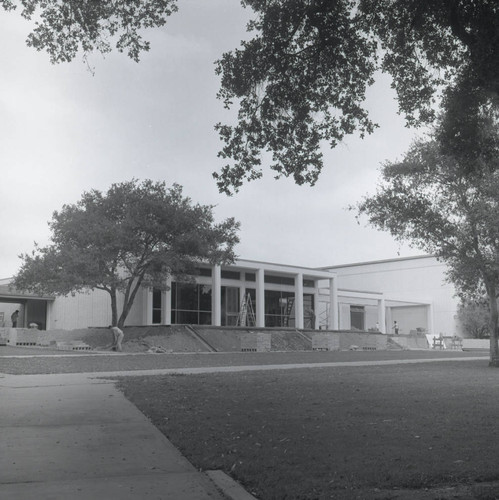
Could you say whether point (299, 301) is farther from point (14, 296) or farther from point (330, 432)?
point (330, 432)

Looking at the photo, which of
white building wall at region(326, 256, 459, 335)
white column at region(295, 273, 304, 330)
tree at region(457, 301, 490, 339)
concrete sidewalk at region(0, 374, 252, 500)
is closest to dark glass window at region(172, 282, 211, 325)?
white column at region(295, 273, 304, 330)

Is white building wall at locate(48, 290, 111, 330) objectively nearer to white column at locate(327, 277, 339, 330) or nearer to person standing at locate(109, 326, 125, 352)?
person standing at locate(109, 326, 125, 352)

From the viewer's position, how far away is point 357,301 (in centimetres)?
6406

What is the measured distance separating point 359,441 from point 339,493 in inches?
80.7

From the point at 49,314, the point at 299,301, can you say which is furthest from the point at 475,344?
the point at 49,314

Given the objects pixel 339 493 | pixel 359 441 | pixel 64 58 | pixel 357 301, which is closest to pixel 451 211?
pixel 64 58

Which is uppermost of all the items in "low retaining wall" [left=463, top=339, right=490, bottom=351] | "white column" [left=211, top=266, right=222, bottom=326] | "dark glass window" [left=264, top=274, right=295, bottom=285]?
"dark glass window" [left=264, top=274, right=295, bottom=285]

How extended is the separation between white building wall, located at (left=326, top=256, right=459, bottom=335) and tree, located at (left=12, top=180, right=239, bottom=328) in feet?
123

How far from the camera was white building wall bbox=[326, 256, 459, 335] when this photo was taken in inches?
2773

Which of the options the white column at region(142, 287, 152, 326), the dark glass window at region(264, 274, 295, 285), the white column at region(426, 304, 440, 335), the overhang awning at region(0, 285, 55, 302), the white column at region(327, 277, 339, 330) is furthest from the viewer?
the white column at region(426, 304, 440, 335)

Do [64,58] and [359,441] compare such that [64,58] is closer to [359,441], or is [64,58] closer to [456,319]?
[359,441]

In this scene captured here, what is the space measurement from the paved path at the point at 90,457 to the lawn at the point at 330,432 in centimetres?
30

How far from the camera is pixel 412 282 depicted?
74.3 meters

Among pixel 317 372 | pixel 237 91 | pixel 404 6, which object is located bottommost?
pixel 317 372
